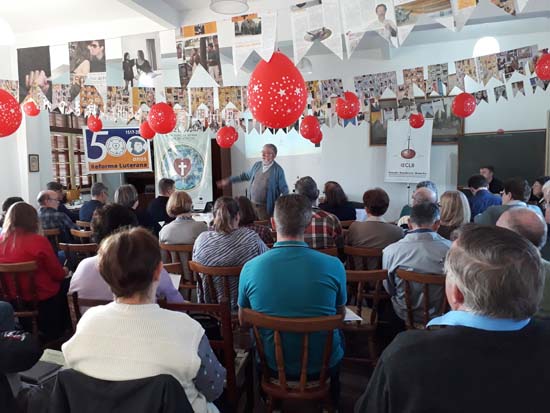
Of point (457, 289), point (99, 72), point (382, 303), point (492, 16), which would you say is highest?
point (492, 16)

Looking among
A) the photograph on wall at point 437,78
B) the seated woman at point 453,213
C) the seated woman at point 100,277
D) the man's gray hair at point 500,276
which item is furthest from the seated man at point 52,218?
the photograph on wall at point 437,78

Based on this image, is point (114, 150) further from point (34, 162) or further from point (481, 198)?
point (481, 198)

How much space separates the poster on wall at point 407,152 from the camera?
663 centimetres

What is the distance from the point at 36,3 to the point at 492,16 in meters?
5.50

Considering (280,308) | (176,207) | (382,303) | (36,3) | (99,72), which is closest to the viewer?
(280,308)

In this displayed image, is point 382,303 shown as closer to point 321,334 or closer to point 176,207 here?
point 321,334

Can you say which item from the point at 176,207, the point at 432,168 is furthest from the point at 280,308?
the point at 432,168

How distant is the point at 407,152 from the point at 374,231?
4184mm

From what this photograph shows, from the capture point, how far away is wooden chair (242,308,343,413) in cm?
151

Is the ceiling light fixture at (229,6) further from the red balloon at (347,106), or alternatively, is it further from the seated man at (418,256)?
the red balloon at (347,106)

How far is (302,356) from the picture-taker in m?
1.64

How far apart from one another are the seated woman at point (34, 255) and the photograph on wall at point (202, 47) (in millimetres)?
1842

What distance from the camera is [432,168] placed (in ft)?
22.4

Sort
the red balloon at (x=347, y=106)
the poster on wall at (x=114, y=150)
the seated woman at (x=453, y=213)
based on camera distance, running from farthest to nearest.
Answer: the poster on wall at (x=114, y=150), the red balloon at (x=347, y=106), the seated woman at (x=453, y=213)
